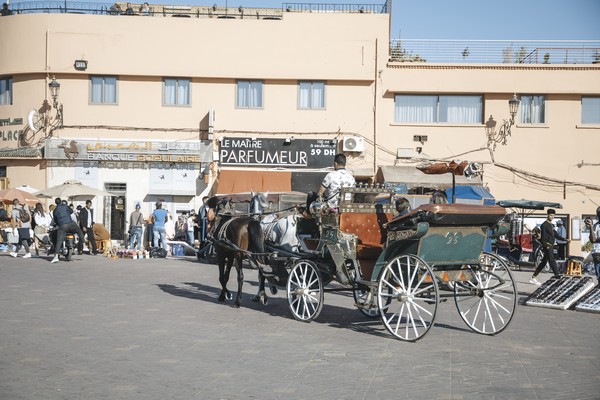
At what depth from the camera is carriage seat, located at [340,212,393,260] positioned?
1134 cm

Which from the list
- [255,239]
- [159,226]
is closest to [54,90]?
[159,226]

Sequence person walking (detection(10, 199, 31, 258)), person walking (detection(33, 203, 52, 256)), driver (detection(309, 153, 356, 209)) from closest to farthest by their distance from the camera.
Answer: driver (detection(309, 153, 356, 209))
person walking (detection(10, 199, 31, 258))
person walking (detection(33, 203, 52, 256))

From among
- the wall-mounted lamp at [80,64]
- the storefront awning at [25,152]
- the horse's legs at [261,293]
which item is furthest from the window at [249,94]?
the horse's legs at [261,293]

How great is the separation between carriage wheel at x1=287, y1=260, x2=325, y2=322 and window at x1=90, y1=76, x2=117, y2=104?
22.5 meters

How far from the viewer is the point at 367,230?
1152cm

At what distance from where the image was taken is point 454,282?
35.3 ft

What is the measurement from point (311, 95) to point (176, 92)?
5629 millimetres

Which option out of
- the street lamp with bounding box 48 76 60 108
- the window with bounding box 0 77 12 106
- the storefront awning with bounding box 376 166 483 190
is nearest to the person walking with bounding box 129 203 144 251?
the street lamp with bounding box 48 76 60 108

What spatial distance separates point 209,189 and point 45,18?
31.8 ft

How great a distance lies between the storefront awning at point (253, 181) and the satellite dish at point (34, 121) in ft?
25.5

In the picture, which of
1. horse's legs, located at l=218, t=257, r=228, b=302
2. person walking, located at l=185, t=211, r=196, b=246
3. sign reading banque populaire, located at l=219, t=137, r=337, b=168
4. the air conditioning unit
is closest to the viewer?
horse's legs, located at l=218, t=257, r=228, b=302

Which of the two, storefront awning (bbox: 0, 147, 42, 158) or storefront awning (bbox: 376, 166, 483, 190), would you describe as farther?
storefront awning (bbox: 0, 147, 42, 158)

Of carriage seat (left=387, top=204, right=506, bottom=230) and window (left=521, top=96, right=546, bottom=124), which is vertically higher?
window (left=521, top=96, right=546, bottom=124)

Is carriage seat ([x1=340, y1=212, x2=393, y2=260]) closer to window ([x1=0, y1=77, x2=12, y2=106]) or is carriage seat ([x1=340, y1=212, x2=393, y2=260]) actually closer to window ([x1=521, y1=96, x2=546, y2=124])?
window ([x1=521, y1=96, x2=546, y2=124])
